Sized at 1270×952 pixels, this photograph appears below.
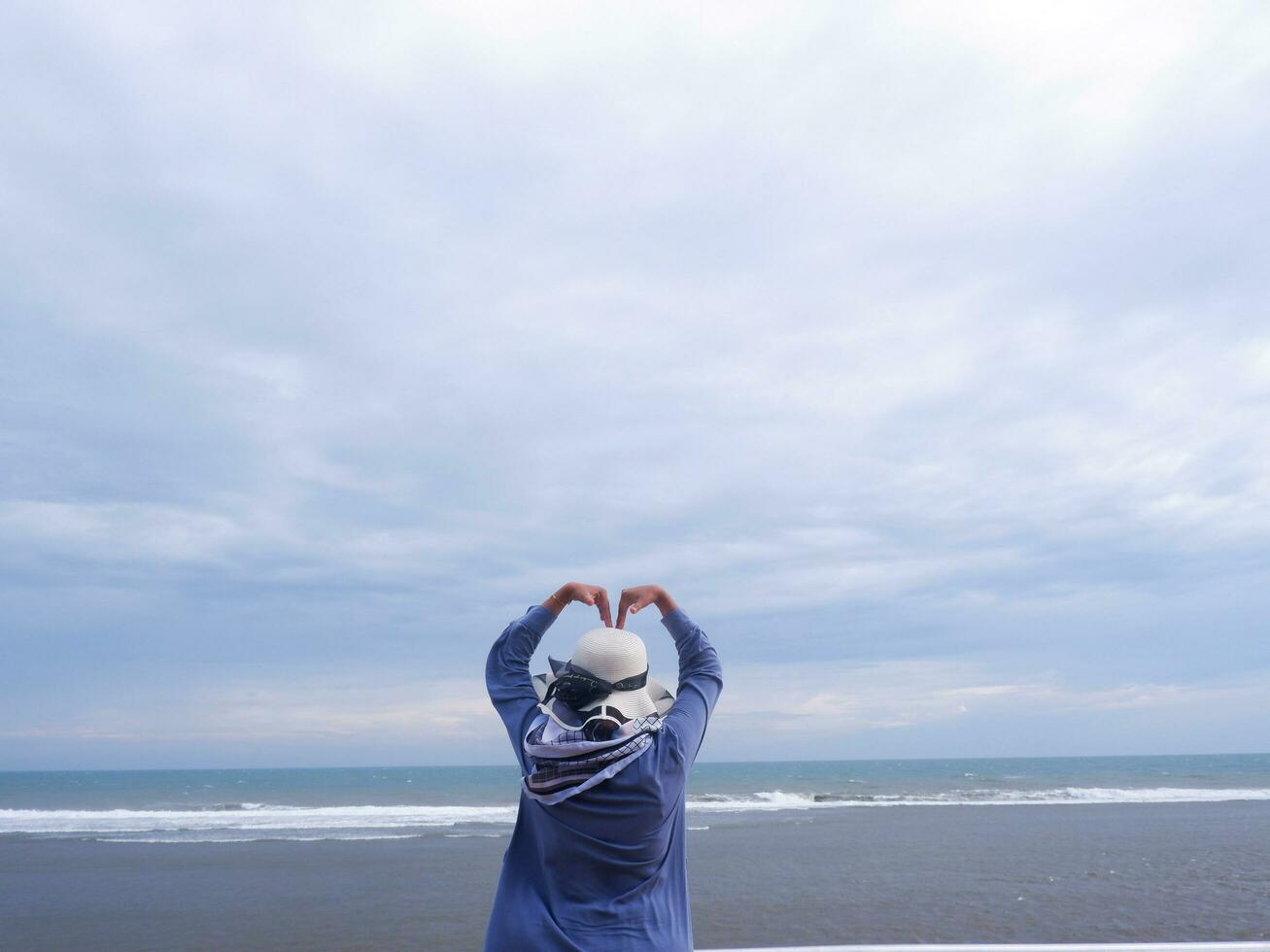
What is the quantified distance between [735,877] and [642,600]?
1096 cm

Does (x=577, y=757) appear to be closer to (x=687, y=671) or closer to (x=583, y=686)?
(x=583, y=686)

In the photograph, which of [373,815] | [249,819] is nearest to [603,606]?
[373,815]

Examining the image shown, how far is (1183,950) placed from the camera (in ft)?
6.93

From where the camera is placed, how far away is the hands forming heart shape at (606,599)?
5.79ft

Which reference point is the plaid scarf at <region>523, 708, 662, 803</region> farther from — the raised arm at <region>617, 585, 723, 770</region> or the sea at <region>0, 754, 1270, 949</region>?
the sea at <region>0, 754, 1270, 949</region>

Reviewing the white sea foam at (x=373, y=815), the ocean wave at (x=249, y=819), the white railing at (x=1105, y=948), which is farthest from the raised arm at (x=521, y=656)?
the ocean wave at (x=249, y=819)

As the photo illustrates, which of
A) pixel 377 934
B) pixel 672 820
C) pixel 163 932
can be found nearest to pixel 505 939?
pixel 672 820

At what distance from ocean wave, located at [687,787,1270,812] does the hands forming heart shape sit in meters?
22.3

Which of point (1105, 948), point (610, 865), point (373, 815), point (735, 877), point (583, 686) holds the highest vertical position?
point (583, 686)

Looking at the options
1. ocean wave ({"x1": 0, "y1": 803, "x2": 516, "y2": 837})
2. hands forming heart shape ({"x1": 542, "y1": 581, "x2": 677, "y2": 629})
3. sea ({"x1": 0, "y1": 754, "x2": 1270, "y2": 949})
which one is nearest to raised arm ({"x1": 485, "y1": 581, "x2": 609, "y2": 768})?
hands forming heart shape ({"x1": 542, "y1": 581, "x2": 677, "y2": 629})

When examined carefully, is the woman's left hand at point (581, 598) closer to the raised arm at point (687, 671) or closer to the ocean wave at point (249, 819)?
the raised arm at point (687, 671)

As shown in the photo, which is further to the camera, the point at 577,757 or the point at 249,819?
the point at 249,819

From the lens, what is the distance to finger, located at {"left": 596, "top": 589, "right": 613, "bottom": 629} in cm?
175

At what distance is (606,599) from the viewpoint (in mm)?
1767
